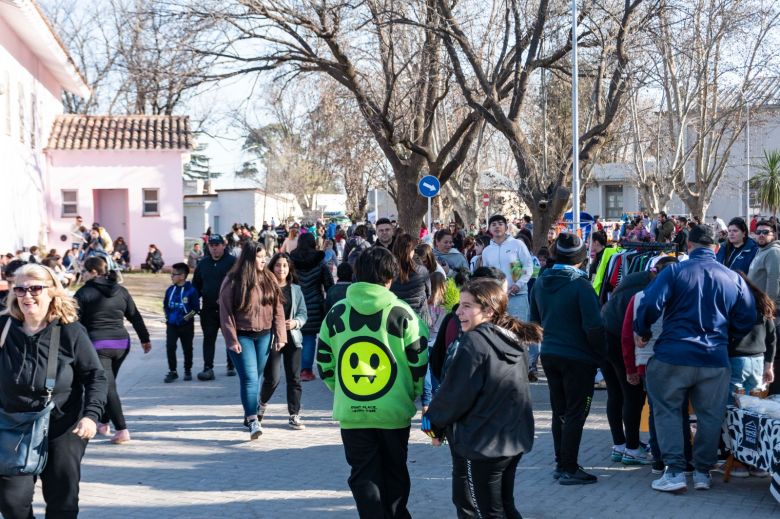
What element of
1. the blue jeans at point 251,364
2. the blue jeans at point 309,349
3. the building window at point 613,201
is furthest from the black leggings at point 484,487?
the building window at point 613,201

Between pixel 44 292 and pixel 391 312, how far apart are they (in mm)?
1965

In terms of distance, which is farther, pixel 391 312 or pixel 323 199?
pixel 323 199

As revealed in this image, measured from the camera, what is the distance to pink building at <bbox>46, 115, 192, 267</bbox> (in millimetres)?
27984

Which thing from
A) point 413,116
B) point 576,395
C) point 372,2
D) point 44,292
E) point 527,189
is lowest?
point 576,395

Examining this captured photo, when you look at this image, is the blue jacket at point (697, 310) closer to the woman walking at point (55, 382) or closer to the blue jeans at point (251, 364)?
the blue jeans at point (251, 364)

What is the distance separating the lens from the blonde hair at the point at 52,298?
5066 mm

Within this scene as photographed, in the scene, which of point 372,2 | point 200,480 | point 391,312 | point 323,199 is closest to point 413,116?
point 372,2

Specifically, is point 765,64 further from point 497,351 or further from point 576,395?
point 497,351

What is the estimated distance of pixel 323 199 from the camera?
269 ft

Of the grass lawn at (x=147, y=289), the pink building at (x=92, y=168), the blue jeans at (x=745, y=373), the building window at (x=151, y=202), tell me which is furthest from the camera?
the building window at (x=151, y=202)

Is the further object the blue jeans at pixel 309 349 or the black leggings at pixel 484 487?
the blue jeans at pixel 309 349

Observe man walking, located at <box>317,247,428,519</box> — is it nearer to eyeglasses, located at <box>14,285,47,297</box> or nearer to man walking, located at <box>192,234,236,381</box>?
eyeglasses, located at <box>14,285,47,297</box>

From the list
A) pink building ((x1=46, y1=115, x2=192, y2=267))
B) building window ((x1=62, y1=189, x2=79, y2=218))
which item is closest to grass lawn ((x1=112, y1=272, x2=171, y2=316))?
pink building ((x1=46, y1=115, x2=192, y2=267))

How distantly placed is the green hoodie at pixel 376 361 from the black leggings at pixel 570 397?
1713 mm
